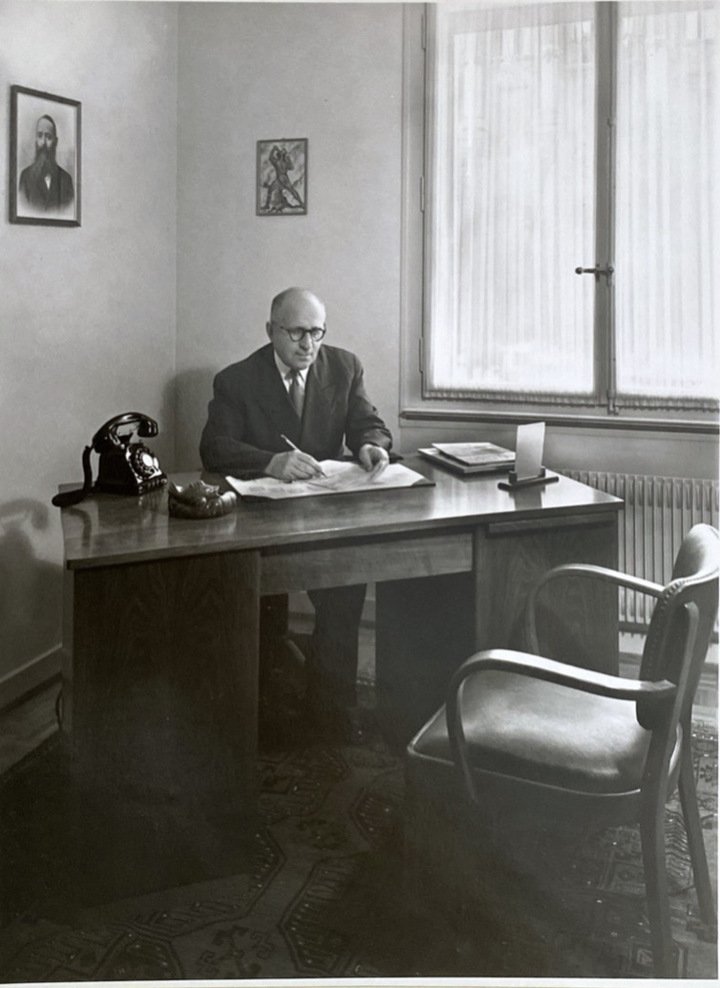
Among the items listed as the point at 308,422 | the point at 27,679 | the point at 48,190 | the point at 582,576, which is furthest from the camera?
the point at 308,422

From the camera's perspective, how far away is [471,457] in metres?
2.52

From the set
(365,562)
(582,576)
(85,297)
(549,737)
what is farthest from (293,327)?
(549,737)

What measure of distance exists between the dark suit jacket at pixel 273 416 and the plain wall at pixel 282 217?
0.14 metres

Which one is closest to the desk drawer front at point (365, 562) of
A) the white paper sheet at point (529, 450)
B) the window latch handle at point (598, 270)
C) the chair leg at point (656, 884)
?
the white paper sheet at point (529, 450)

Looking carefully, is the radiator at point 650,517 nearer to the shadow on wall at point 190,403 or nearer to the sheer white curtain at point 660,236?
the sheer white curtain at point 660,236

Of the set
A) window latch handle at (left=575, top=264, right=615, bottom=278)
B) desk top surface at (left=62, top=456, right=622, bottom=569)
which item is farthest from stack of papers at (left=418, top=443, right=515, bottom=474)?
window latch handle at (left=575, top=264, right=615, bottom=278)

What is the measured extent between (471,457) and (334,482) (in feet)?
1.55

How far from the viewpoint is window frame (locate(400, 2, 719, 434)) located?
249 cm

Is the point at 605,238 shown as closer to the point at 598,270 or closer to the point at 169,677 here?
the point at 598,270

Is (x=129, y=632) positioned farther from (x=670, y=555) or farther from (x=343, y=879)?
(x=670, y=555)

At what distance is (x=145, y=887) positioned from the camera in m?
1.76

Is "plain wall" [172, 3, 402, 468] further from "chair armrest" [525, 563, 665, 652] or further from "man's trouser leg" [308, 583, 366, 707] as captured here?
"chair armrest" [525, 563, 665, 652]

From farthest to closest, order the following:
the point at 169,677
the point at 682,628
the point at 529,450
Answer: the point at 529,450 → the point at 169,677 → the point at 682,628

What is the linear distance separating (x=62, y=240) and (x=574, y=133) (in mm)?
1491
